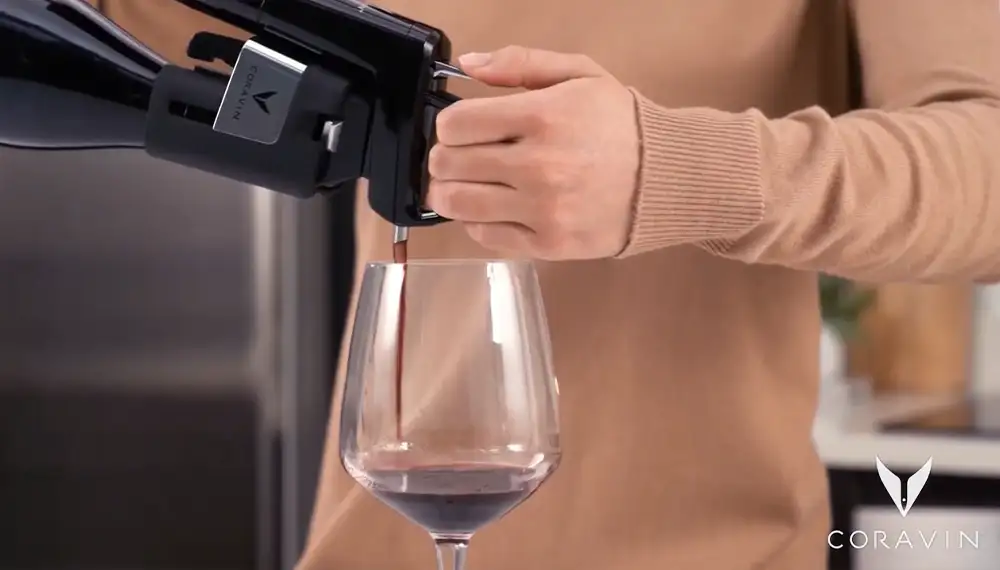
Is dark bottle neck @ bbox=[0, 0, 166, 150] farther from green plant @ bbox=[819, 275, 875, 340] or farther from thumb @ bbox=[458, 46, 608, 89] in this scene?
green plant @ bbox=[819, 275, 875, 340]

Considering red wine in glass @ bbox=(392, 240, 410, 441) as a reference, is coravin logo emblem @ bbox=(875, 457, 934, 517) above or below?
below

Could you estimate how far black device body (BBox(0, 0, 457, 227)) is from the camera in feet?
1.93

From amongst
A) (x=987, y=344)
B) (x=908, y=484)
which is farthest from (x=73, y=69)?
(x=987, y=344)

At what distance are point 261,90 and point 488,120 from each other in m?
0.14

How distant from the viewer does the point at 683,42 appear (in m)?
0.80

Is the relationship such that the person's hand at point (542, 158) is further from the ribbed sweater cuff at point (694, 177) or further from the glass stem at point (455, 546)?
the glass stem at point (455, 546)

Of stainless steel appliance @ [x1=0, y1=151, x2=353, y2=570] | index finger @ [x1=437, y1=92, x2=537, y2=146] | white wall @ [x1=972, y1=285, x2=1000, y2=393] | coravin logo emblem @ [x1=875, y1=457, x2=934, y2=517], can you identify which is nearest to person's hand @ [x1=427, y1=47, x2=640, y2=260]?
index finger @ [x1=437, y1=92, x2=537, y2=146]

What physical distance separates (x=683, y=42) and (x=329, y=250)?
924 mm

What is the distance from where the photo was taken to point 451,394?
56 cm

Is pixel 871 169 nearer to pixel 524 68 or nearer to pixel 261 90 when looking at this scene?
pixel 524 68

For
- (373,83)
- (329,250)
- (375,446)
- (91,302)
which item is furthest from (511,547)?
(91,302)

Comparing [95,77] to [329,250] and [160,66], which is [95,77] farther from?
[329,250]

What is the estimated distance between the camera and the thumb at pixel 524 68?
54cm

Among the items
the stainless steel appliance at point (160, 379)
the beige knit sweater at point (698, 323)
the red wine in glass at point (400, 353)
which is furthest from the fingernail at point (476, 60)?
the stainless steel appliance at point (160, 379)
